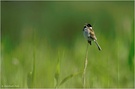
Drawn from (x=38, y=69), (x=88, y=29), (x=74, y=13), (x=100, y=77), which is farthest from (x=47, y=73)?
(x=74, y=13)

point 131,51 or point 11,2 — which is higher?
point 11,2

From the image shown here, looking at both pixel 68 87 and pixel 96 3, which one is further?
pixel 96 3

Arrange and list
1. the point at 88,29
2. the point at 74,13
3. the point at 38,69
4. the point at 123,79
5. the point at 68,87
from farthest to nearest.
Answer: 1. the point at 74,13
2. the point at 38,69
3. the point at 123,79
4. the point at 68,87
5. the point at 88,29

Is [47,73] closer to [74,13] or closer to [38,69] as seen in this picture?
[38,69]

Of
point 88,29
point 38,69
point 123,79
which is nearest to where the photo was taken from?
point 88,29

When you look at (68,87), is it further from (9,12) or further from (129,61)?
(9,12)

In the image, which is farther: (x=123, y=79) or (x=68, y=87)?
(x=123, y=79)

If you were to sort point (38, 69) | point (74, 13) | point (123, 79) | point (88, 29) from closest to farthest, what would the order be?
point (88, 29) < point (123, 79) < point (38, 69) < point (74, 13)

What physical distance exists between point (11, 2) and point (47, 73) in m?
6.52

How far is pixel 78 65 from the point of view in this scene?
9.53ft

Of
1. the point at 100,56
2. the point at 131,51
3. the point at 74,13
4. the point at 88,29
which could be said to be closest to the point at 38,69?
the point at 100,56

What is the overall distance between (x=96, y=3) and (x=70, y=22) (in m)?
0.48

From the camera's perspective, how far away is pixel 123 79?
261cm

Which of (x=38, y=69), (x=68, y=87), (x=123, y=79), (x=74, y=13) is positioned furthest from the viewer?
(x=74, y=13)
